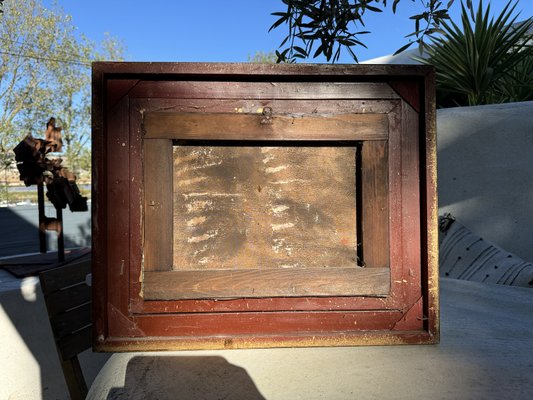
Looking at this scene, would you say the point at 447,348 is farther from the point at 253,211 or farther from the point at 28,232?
the point at 28,232

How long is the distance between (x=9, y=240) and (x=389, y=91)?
1004 cm

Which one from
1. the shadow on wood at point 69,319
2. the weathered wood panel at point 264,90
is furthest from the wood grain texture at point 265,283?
the shadow on wood at point 69,319

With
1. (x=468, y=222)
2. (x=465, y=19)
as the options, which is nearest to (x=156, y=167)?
(x=468, y=222)

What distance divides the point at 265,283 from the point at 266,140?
493 mm

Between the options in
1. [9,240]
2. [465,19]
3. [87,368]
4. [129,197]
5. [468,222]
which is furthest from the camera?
[9,240]

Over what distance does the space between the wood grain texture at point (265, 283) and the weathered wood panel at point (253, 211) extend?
0.03m

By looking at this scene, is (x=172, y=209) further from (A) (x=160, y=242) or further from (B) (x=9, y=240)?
(B) (x=9, y=240)

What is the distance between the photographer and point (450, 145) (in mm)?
3166

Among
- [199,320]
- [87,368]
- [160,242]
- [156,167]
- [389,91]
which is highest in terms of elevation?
[389,91]

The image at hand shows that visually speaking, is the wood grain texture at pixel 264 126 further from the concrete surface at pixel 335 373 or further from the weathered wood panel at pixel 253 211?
the concrete surface at pixel 335 373

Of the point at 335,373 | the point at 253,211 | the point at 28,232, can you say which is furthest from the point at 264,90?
the point at 28,232

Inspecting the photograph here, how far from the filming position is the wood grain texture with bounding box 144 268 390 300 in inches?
51.5

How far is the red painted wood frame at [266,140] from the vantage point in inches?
51.0

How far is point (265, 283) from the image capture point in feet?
4.35
